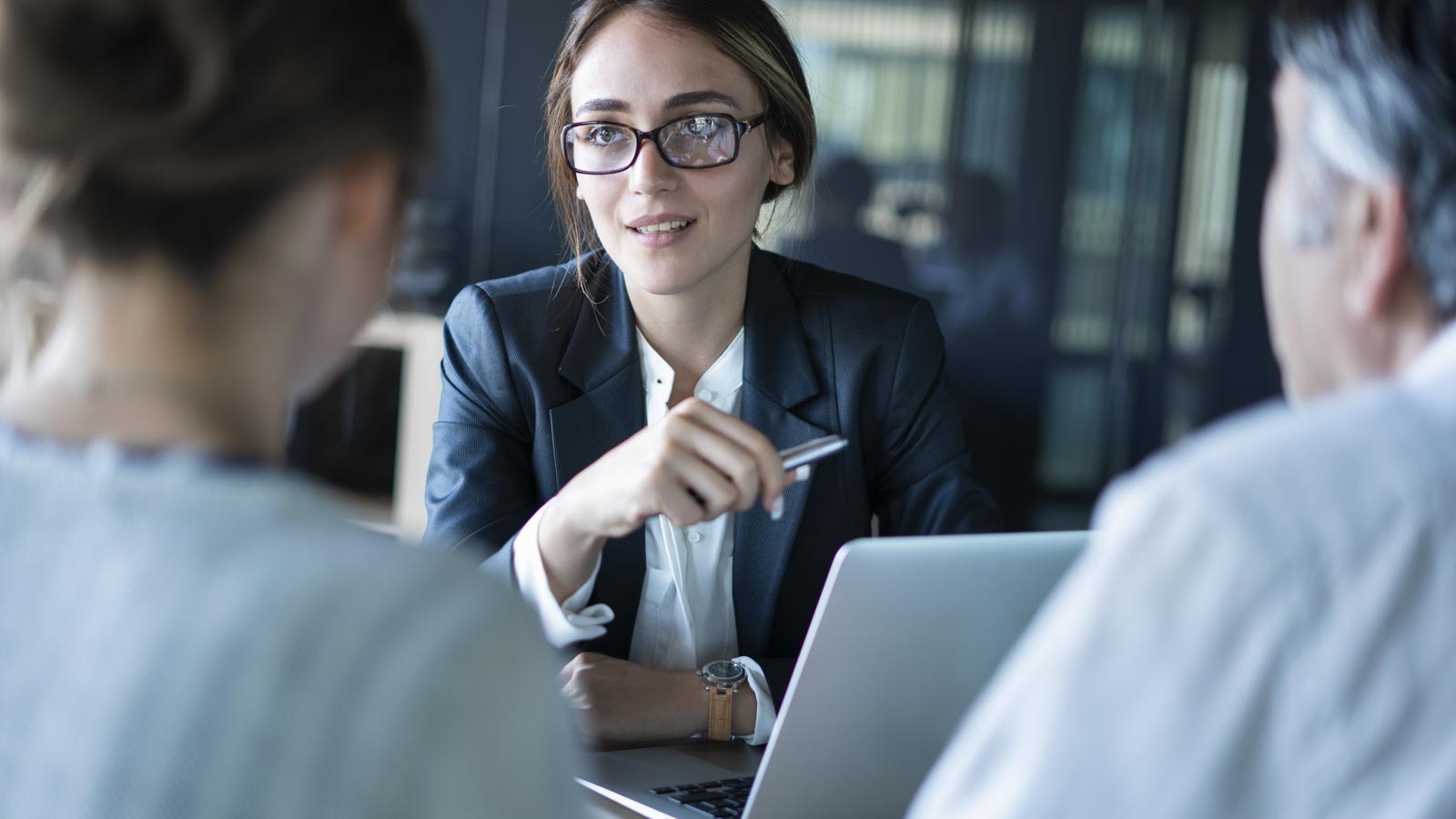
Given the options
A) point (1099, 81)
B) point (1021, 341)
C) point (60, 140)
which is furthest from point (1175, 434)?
point (60, 140)

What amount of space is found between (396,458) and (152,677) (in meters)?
3.82

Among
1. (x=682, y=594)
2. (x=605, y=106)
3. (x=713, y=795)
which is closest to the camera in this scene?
(x=713, y=795)

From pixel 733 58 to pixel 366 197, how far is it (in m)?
1.31

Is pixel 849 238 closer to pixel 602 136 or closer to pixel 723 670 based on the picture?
pixel 602 136

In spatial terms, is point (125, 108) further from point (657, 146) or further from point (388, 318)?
point (388, 318)

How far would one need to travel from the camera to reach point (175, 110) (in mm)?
676

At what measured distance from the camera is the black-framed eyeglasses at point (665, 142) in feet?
6.41

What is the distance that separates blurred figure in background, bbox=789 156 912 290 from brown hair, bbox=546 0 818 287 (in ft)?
6.17

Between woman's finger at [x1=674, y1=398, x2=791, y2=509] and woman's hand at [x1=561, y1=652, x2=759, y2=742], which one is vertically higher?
woman's finger at [x1=674, y1=398, x2=791, y2=509]

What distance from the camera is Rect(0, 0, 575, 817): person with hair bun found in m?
0.61

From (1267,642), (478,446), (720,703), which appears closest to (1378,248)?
(1267,642)

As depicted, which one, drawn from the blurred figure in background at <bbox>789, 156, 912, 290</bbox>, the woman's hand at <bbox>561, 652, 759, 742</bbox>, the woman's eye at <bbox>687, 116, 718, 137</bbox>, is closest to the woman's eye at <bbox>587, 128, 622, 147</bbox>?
the woman's eye at <bbox>687, 116, 718, 137</bbox>

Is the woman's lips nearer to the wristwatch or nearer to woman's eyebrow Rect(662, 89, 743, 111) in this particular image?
woman's eyebrow Rect(662, 89, 743, 111)

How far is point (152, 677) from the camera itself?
0.61 meters
